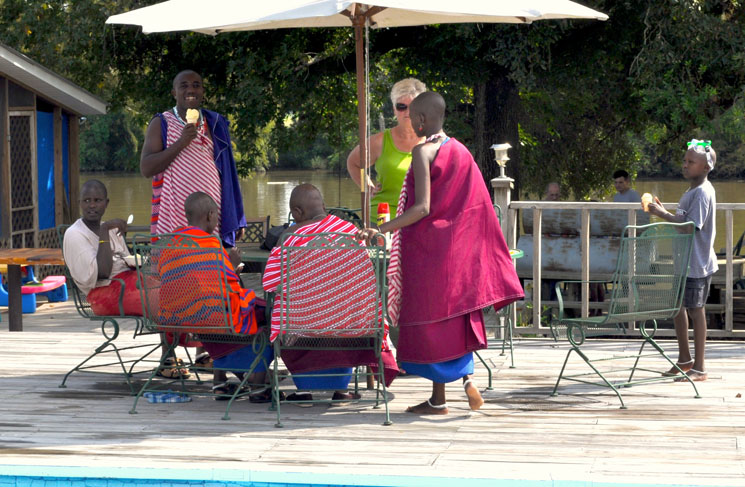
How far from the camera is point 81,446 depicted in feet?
15.1

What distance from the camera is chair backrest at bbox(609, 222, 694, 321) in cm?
543

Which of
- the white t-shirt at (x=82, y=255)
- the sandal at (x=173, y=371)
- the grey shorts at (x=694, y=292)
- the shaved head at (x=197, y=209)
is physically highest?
the shaved head at (x=197, y=209)

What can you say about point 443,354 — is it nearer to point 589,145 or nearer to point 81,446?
point 81,446

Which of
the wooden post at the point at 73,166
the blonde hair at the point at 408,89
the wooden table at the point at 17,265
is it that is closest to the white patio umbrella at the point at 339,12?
the blonde hair at the point at 408,89

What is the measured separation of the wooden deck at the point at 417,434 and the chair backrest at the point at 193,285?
1.58 feet

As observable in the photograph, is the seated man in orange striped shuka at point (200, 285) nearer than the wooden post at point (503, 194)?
Yes

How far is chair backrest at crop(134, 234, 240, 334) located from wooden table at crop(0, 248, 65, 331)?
12.8ft

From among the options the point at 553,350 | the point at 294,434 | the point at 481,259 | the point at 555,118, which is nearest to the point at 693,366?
the point at 553,350

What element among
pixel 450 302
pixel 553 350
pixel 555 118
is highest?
pixel 555 118

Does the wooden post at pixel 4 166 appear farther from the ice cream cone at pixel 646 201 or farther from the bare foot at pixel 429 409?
the ice cream cone at pixel 646 201

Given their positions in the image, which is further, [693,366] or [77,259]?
[693,366]

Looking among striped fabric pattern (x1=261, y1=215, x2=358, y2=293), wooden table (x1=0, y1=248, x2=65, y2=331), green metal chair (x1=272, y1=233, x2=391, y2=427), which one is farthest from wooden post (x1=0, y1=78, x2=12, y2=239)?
green metal chair (x1=272, y1=233, x2=391, y2=427)

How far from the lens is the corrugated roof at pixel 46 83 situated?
41.5ft

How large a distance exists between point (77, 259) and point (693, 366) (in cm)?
352
